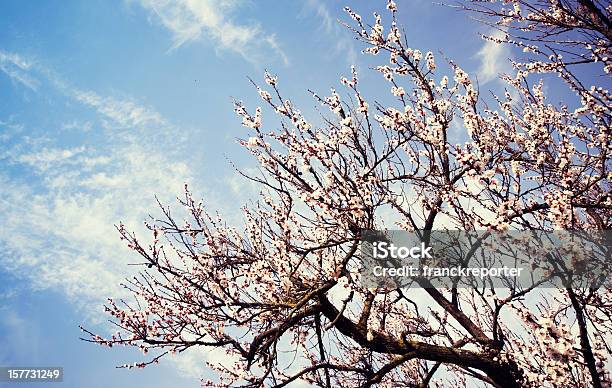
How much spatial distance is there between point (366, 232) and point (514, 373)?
267 centimetres

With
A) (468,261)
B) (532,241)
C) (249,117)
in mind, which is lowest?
(532,241)

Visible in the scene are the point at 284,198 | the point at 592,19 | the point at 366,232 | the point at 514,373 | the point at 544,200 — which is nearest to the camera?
the point at 592,19

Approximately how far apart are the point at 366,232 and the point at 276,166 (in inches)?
65.9

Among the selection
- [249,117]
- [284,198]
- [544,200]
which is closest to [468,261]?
[544,200]

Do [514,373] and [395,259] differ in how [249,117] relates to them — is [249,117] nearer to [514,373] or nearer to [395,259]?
[395,259]

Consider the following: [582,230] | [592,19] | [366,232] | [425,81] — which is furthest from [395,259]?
[592,19]

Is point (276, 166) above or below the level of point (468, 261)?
above

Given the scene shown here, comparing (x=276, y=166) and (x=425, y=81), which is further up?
(x=425, y=81)

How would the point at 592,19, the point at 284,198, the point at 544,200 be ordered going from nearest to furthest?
1. the point at 592,19
2. the point at 544,200
3. the point at 284,198

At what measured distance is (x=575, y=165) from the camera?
18.6 feet

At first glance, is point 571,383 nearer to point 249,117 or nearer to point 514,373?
point 514,373

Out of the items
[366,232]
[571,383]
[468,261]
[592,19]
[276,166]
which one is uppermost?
[276,166]

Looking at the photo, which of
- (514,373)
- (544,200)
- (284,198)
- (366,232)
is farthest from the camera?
(284,198)

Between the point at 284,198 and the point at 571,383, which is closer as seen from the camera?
the point at 571,383
